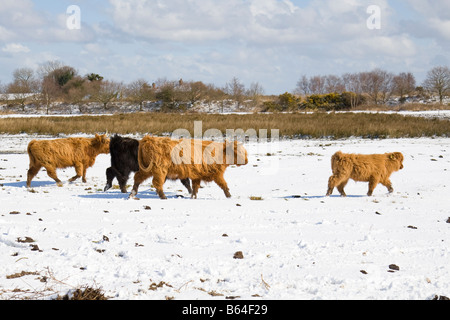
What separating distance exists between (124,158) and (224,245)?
18.9 ft

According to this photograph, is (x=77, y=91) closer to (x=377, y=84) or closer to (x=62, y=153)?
(x=377, y=84)

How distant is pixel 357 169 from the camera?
1016 centimetres

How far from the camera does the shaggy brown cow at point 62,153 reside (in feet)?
39.5

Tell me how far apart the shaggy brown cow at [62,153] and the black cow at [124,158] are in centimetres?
198

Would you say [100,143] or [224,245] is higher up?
[100,143]

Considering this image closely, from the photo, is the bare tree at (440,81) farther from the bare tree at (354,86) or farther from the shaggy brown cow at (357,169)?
the shaggy brown cow at (357,169)

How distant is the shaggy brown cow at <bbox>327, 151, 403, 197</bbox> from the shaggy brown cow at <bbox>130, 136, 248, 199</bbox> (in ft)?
7.78

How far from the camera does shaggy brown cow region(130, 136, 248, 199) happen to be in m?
9.71

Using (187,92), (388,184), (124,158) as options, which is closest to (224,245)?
(124,158)

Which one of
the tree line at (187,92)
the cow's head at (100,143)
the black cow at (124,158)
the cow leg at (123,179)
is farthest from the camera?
the tree line at (187,92)

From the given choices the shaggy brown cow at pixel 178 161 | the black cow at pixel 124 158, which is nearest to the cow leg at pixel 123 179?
the black cow at pixel 124 158

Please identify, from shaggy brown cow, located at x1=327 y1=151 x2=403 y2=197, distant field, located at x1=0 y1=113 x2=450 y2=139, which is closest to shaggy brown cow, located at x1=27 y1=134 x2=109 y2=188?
shaggy brown cow, located at x1=327 y1=151 x2=403 y2=197
